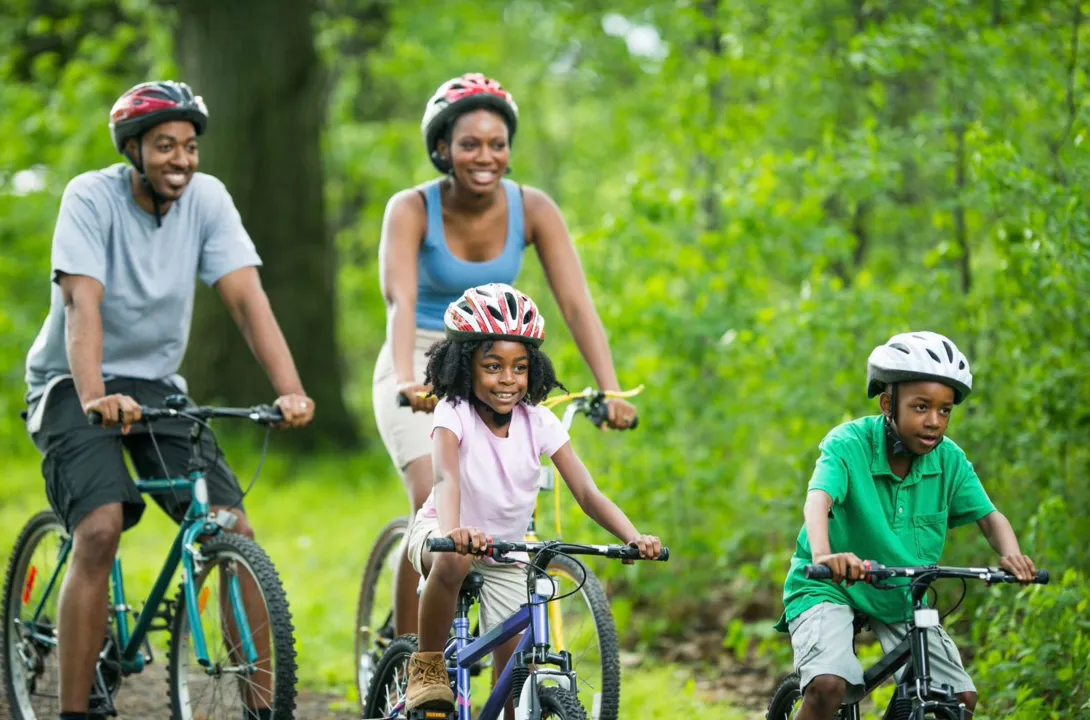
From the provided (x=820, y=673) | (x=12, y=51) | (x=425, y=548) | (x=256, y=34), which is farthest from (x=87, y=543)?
(x=12, y=51)

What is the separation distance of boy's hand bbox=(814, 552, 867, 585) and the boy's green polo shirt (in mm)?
390

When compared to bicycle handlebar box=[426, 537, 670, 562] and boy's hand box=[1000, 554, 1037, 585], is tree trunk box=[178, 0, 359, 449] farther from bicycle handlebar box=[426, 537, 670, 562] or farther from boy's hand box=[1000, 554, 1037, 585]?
boy's hand box=[1000, 554, 1037, 585]

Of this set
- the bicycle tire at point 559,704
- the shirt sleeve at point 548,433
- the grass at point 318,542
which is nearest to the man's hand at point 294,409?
the shirt sleeve at point 548,433

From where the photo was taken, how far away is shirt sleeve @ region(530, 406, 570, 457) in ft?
14.0

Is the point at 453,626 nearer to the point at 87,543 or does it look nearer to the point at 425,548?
the point at 425,548

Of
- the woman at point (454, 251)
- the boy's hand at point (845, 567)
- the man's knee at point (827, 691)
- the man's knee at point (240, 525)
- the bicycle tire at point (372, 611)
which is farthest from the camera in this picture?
the bicycle tire at point (372, 611)

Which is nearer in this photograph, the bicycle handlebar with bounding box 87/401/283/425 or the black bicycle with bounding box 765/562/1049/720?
the black bicycle with bounding box 765/562/1049/720

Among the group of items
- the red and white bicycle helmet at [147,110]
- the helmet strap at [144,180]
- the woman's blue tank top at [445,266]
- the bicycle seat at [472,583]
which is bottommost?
the bicycle seat at [472,583]

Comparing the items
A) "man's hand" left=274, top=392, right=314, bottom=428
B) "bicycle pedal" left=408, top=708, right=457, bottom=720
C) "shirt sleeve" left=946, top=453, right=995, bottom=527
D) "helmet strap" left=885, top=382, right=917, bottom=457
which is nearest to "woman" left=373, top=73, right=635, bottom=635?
"man's hand" left=274, top=392, right=314, bottom=428

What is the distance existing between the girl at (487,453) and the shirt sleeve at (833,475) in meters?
0.57

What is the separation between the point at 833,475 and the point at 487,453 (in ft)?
3.45

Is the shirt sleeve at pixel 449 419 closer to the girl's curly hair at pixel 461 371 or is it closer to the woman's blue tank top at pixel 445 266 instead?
the girl's curly hair at pixel 461 371

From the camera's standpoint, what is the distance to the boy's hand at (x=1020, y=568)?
3.70m

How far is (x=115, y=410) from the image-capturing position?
179 inches
